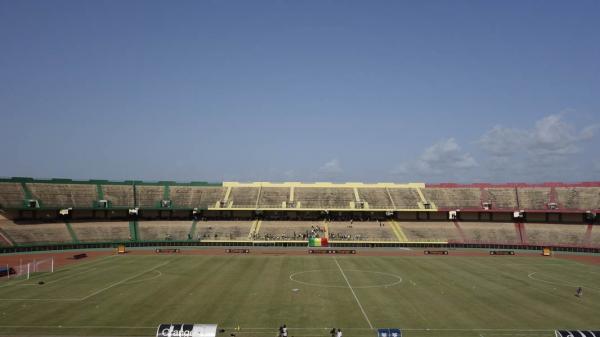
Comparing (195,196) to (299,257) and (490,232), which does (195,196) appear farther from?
(490,232)

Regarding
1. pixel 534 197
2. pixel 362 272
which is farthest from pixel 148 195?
pixel 534 197

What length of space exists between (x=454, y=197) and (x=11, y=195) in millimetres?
92928

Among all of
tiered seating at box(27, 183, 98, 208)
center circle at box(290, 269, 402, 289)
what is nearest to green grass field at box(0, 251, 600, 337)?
center circle at box(290, 269, 402, 289)

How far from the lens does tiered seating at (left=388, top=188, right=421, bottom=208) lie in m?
106

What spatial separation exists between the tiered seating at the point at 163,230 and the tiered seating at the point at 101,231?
315 centimetres

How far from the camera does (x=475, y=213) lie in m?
104

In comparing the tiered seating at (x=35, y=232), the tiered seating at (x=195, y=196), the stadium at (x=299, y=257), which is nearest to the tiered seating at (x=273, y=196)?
the stadium at (x=299, y=257)

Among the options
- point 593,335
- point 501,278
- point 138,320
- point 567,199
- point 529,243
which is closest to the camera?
point 593,335

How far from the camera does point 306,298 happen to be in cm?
4775

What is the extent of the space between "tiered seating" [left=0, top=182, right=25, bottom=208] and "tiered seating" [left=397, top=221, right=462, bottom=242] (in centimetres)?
7690

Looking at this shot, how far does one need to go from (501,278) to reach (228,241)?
170 feet

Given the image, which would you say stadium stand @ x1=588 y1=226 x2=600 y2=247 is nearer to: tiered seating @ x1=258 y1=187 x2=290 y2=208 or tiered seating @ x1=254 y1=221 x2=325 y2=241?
tiered seating @ x1=254 y1=221 x2=325 y2=241

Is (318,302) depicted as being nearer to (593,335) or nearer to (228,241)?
(593,335)

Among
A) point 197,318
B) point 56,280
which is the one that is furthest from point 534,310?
point 56,280
